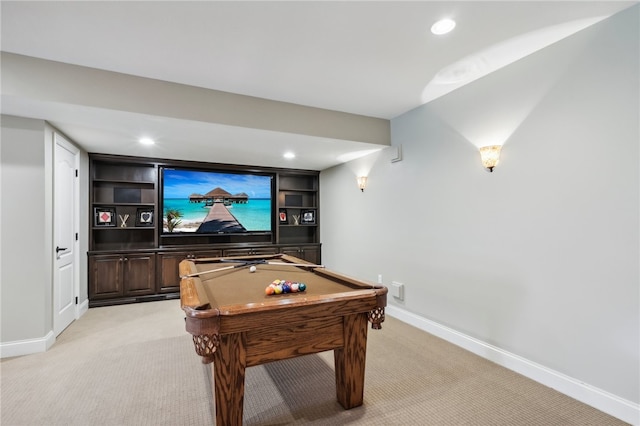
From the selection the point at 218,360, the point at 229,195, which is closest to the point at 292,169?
the point at 229,195

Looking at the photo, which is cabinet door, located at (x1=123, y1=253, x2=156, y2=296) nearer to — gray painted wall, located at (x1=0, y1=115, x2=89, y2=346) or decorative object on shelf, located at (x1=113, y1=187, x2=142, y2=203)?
decorative object on shelf, located at (x1=113, y1=187, x2=142, y2=203)

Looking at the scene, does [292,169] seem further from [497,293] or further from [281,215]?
[497,293]

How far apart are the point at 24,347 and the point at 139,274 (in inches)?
71.8

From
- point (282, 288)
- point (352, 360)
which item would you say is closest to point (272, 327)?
point (282, 288)

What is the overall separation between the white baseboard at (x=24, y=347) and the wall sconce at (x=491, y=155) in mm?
4420

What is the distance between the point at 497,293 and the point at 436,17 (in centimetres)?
225

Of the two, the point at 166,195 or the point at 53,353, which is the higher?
the point at 166,195

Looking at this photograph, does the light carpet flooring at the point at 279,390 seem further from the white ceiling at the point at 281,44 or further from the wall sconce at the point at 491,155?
the white ceiling at the point at 281,44

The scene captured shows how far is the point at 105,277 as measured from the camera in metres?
4.43

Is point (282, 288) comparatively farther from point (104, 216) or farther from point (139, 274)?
point (104, 216)

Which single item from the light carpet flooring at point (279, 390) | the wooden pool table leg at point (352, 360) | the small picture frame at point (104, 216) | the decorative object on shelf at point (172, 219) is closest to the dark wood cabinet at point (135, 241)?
the small picture frame at point (104, 216)

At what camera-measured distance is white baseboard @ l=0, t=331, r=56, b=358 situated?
9.20 feet

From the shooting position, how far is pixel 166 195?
4969 mm

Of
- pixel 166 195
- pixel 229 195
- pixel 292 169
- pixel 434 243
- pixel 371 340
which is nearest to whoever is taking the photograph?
pixel 371 340
